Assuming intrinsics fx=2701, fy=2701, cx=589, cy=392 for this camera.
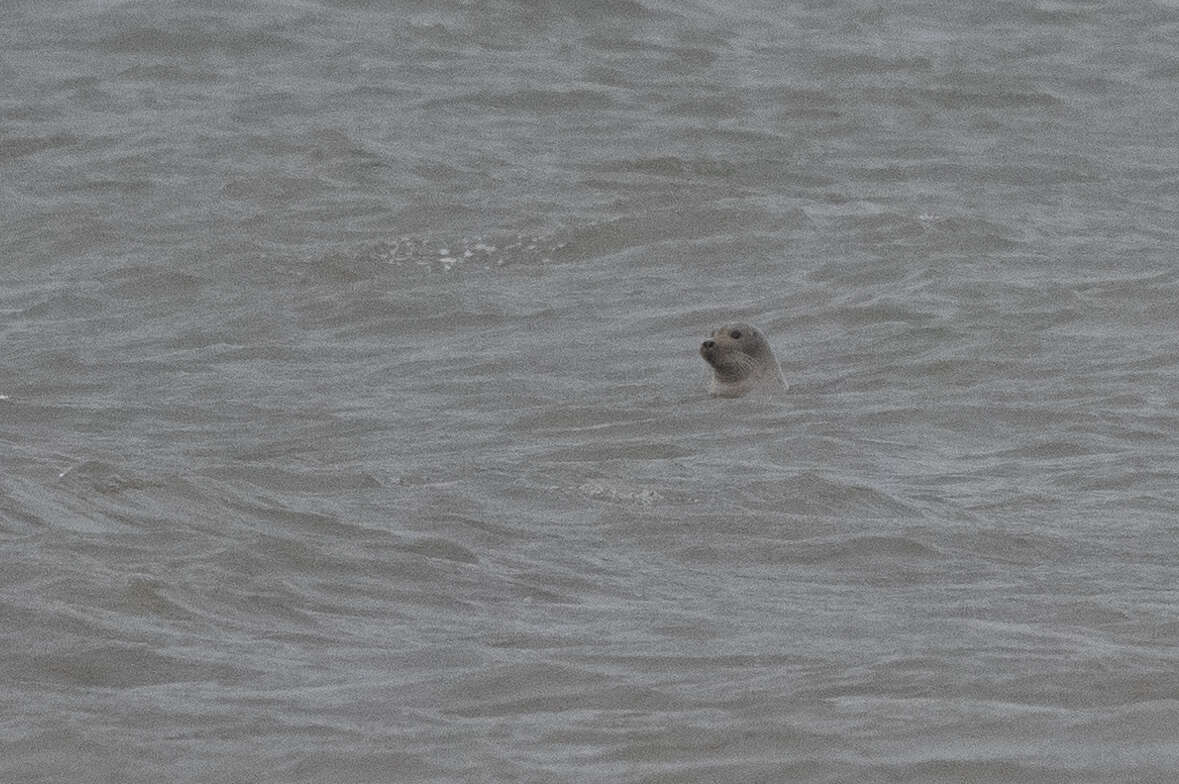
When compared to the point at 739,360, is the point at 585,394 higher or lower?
lower

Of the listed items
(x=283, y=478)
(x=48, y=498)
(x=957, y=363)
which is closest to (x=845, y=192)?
(x=957, y=363)

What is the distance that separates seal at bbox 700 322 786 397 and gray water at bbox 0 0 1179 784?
20cm

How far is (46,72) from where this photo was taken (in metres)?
21.5

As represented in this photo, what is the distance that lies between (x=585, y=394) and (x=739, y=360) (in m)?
0.71

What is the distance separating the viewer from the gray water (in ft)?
20.5

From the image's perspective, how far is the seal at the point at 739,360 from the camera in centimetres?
1195

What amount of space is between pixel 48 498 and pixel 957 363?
547cm

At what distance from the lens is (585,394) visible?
12.1 metres

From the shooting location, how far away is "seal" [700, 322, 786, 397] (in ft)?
39.2

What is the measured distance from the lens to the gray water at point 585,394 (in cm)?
623

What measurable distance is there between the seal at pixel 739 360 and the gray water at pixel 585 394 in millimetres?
199

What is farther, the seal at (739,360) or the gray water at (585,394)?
the seal at (739,360)

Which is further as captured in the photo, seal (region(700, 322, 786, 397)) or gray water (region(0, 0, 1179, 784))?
seal (region(700, 322, 786, 397))

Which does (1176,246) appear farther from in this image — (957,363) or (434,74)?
(434,74)
